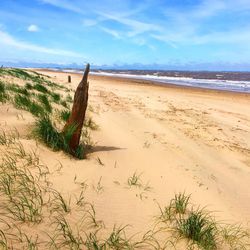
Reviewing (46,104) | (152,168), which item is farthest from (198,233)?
(46,104)

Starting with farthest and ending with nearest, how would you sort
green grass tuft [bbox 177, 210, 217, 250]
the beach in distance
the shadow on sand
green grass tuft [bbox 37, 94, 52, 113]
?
green grass tuft [bbox 37, 94, 52, 113] < the shadow on sand < the beach in distance < green grass tuft [bbox 177, 210, 217, 250]

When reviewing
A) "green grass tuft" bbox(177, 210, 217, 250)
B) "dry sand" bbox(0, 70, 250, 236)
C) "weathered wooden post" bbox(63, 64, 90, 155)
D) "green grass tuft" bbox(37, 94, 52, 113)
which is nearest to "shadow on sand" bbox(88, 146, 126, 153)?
"dry sand" bbox(0, 70, 250, 236)

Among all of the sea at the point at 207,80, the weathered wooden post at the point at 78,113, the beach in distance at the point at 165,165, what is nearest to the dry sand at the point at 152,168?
the beach in distance at the point at 165,165

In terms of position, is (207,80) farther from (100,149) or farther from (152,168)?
(152,168)

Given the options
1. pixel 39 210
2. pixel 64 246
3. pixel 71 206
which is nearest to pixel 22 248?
pixel 64 246

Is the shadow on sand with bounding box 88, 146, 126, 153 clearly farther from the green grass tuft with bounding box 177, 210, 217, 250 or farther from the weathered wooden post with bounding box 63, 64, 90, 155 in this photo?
the green grass tuft with bounding box 177, 210, 217, 250

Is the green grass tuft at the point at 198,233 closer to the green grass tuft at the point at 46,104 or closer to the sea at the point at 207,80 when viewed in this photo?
the green grass tuft at the point at 46,104

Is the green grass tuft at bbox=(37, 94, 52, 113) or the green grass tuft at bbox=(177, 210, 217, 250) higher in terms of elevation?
the green grass tuft at bbox=(37, 94, 52, 113)

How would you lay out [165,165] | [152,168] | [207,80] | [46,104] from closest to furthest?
[152,168]
[165,165]
[46,104]
[207,80]

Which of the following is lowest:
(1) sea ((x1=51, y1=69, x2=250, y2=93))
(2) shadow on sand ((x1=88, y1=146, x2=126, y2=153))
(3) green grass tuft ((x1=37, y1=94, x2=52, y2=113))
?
(1) sea ((x1=51, y1=69, x2=250, y2=93))

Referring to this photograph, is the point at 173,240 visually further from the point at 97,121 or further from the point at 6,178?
the point at 97,121

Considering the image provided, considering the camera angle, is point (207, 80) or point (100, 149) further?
point (207, 80)

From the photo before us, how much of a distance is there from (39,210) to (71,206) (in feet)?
1.12

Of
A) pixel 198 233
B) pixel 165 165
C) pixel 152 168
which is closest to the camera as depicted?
pixel 198 233
